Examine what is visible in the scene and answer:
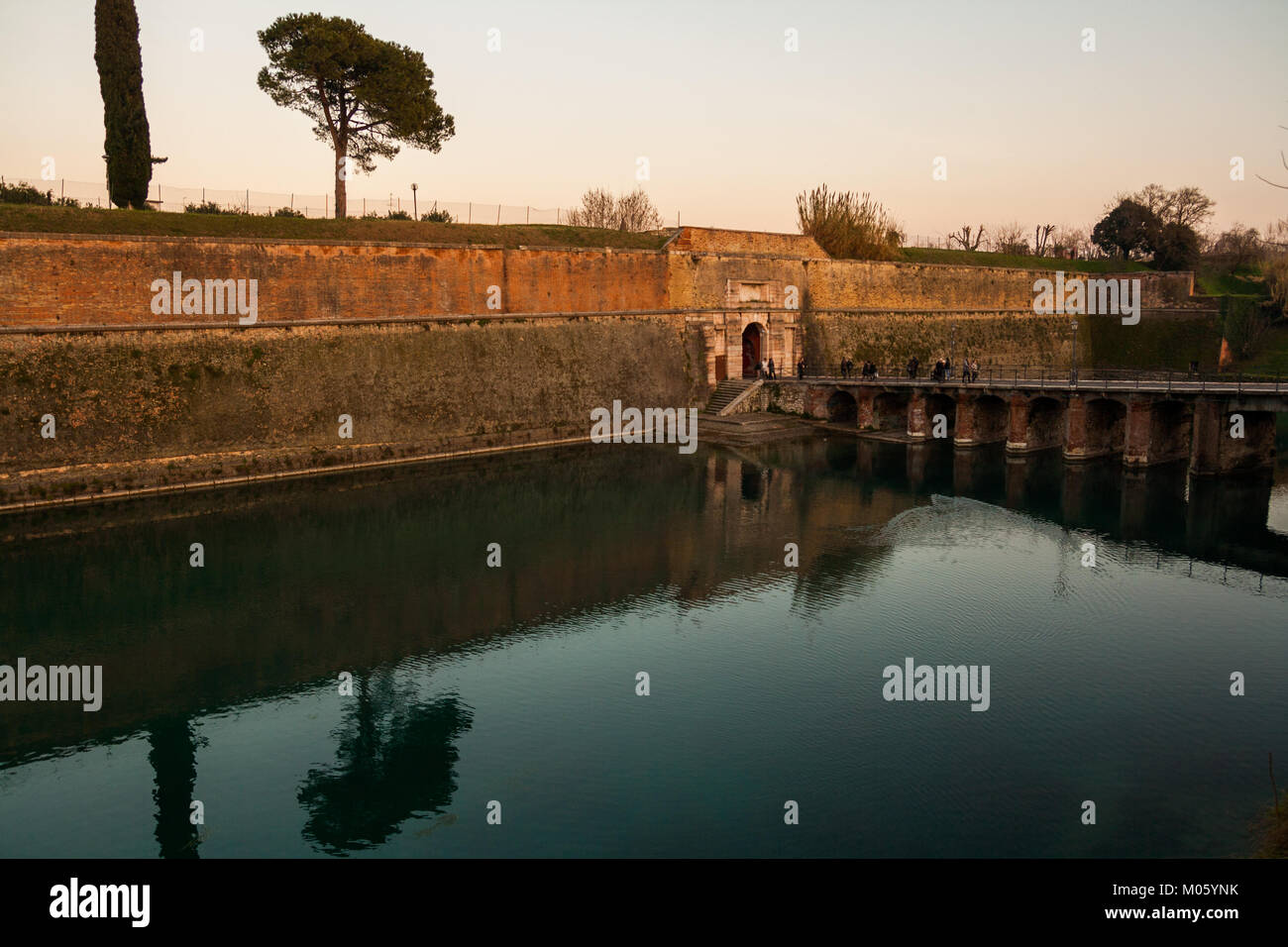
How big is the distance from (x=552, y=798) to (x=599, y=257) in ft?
95.0

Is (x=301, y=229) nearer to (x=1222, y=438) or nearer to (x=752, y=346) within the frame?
(x=752, y=346)

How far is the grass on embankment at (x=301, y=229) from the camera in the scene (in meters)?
26.4

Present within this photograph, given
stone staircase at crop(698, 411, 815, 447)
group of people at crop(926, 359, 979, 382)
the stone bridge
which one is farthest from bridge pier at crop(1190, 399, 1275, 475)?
stone staircase at crop(698, 411, 815, 447)

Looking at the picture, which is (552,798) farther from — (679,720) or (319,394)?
(319,394)

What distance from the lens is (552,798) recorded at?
10883mm

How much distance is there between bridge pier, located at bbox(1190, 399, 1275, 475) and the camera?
1086 inches

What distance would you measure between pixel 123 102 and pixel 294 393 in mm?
9944

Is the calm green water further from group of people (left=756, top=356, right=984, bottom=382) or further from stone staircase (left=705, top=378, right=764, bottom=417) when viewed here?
stone staircase (left=705, top=378, right=764, bottom=417)

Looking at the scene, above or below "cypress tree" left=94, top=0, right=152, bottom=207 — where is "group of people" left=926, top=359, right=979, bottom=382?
below

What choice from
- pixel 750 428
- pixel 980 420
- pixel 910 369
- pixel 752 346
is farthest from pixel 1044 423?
pixel 752 346

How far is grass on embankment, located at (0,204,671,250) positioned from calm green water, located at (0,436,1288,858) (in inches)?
336

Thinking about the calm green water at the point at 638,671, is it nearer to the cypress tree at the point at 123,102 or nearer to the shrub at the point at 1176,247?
the cypress tree at the point at 123,102

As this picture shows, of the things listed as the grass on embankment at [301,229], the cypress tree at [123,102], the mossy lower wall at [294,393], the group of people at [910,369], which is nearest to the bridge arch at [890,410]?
the group of people at [910,369]
